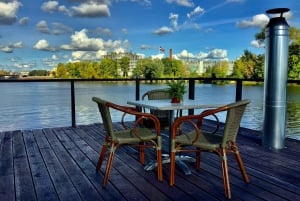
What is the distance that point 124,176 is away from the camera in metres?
2.84

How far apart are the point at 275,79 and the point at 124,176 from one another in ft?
7.69

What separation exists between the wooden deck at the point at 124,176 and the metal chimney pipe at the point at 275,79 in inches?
9.2

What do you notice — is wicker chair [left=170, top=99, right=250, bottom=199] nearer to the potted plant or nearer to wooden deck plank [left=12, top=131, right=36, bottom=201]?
the potted plant

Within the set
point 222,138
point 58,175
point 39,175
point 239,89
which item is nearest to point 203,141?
point 222,138

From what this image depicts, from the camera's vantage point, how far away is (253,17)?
24156mm

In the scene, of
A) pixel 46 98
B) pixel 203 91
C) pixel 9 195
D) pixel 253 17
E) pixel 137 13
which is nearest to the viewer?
pixel 9 195

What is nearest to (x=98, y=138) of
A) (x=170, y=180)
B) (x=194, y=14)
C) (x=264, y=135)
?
(x=170, y=180)

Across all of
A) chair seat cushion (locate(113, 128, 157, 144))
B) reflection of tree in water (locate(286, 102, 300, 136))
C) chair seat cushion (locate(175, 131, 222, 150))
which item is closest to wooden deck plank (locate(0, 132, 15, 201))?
chair seat cushion (locate(113, 128, 157, 144))

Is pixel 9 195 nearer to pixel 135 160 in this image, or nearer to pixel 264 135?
pixel 135 160

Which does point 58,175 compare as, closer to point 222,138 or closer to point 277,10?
point 222,138

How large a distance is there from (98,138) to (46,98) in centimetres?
1035

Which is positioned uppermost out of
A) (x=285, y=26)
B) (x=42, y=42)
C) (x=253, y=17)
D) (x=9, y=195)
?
(x=253, y=17)

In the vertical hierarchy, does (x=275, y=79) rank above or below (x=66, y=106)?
above

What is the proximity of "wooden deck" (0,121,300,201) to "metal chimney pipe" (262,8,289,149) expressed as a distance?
234 millimetres
